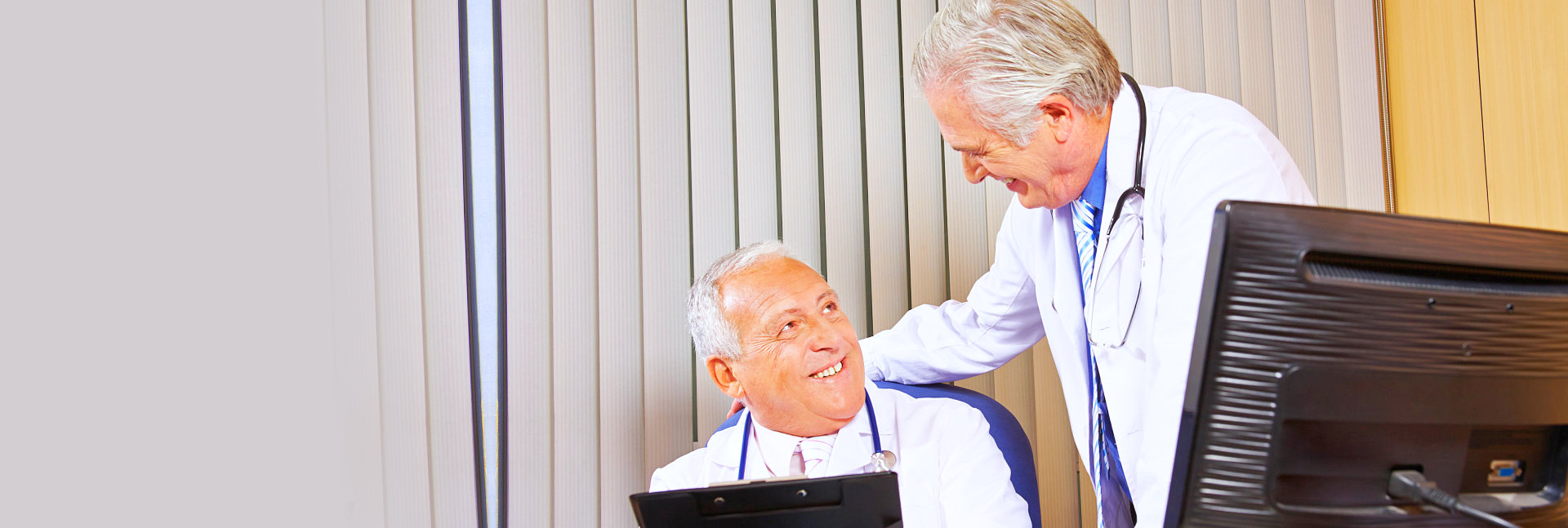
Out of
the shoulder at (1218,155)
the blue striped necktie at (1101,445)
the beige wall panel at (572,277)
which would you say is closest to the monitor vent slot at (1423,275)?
the shoulder at (1218,155)

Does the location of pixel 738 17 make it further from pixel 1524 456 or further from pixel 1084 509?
pixel 1524 456

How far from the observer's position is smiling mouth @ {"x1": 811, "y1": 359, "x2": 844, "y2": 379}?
162 centimetres

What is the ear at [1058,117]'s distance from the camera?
1.29 meters

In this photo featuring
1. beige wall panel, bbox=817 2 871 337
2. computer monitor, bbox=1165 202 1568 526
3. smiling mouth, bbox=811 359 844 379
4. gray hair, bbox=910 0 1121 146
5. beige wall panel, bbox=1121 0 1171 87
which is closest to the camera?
computer monitor, bbox=1165 202 1568 526

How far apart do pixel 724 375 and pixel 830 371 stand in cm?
20

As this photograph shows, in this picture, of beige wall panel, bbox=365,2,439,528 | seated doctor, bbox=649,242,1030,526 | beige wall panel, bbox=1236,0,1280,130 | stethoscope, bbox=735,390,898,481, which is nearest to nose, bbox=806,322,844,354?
seated doctor, bbox=649,242,1030,526

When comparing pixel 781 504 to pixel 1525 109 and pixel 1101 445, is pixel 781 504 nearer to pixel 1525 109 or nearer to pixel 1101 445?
pixel 1101 445

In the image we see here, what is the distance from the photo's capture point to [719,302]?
1694 mm

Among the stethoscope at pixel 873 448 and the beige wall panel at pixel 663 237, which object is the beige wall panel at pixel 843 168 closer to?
the beige wall panel at pixel 663 237

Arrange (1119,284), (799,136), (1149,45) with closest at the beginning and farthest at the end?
(1119,284) → (799,136) → (1149,45)

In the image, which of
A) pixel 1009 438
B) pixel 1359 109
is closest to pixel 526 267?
pixel 1009 438

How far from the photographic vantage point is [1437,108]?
2.14 m

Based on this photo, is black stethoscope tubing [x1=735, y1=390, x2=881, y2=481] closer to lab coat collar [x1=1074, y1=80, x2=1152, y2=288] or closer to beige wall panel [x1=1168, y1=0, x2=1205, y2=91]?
lab coat collar [x1=1074, y1=80, x2=1152, y2=288]

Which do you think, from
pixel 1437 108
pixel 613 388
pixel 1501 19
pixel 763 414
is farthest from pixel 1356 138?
pixel 613 388
